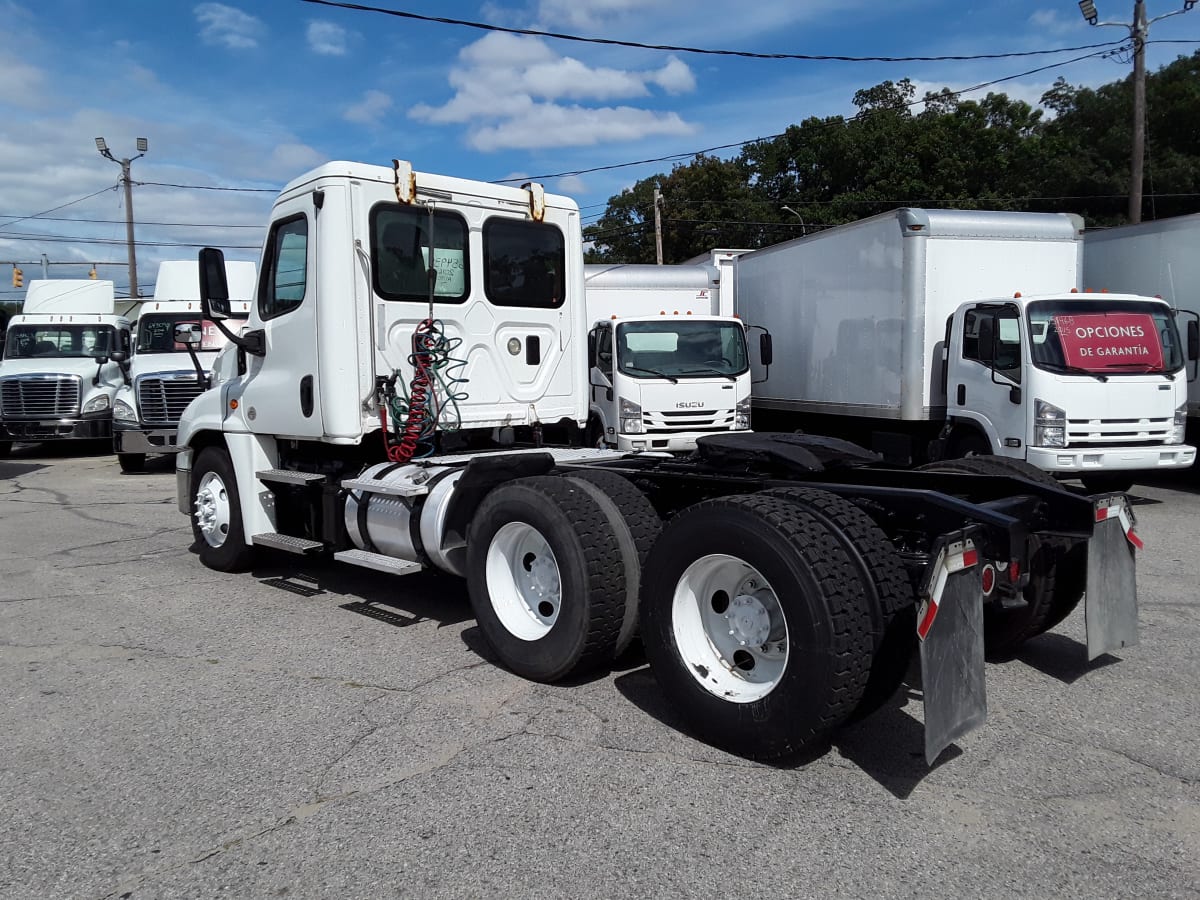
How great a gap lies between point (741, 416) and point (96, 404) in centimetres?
1226

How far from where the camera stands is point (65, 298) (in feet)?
62.7

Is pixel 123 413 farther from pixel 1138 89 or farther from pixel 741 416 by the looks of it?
pixel 1138 89

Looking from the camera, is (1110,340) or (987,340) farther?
(987,340)

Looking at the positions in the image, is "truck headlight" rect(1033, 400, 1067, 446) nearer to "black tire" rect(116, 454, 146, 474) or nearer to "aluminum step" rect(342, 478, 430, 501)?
"aluminum step" rect(342, 478, 430, 501)

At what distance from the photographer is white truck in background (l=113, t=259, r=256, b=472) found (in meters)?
14.4

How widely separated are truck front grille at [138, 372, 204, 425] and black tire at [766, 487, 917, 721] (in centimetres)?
1299

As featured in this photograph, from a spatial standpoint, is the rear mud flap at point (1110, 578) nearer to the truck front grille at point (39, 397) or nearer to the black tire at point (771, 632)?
the black tire at point (771, 632)

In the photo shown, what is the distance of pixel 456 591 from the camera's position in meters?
7.11

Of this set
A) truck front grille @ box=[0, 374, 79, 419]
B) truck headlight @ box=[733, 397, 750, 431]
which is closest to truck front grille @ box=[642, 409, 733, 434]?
truck headlight @ box=[733, 397, 750, 431]

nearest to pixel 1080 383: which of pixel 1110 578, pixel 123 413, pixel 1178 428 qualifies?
pixel 1178 428

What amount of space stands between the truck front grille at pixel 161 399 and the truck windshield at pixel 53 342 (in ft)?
16.1

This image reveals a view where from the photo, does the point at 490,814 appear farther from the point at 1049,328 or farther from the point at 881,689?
the point at 1049,328

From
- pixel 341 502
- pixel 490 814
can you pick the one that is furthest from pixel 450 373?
pixel 490 814

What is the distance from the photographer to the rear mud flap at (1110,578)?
415 cm
